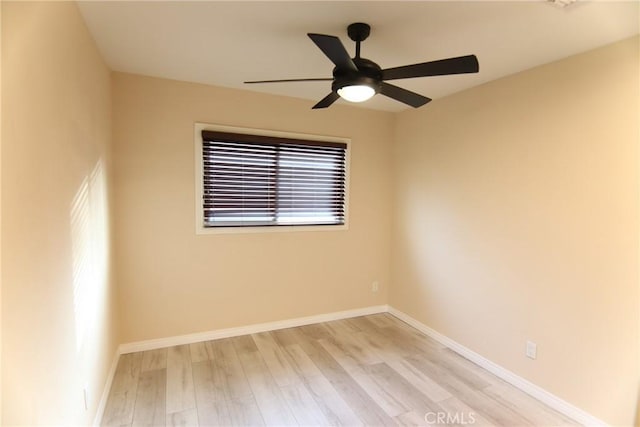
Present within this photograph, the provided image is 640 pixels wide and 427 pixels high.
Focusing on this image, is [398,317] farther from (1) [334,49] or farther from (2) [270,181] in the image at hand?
(1) [334,49]

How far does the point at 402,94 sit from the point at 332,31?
593mm

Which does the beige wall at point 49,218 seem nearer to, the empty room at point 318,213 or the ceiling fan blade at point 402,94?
the empty room at point 318,213

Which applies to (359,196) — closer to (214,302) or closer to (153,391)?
(214,302)

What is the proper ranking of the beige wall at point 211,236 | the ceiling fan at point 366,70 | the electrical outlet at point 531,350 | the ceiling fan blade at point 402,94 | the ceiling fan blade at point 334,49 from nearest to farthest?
the ceiling fan blade at point 334,49 < the ceiling fan at point 366,70 < the ceiling fan blade at point 402,94 < the electrical outlet at point 531,350 < the beige wall at point 211,236

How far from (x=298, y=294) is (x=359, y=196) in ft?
4.39

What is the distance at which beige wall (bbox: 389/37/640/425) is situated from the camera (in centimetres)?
194

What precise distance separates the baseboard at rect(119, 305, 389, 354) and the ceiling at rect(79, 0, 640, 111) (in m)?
2.43

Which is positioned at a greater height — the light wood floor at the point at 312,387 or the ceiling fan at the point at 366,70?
the ceiling fan at the point at 366,70

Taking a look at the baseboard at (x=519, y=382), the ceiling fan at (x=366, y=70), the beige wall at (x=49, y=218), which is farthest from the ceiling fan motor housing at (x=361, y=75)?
the baseboard at (x=519, y=382)

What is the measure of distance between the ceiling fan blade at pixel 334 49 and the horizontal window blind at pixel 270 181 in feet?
5.41

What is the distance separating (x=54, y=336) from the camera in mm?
1334

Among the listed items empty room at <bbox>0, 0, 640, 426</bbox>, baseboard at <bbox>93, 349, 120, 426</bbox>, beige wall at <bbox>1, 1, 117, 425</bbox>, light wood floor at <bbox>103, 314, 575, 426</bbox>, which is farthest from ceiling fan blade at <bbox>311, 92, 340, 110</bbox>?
baseboard at <bbox>93, 349, 120, 426</bbox>

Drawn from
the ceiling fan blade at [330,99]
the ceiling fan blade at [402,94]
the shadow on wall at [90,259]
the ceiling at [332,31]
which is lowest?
the shadow on wall at [90,259]

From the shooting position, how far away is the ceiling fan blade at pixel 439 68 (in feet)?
5.06
